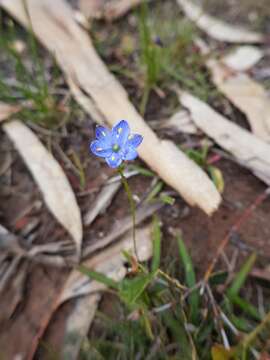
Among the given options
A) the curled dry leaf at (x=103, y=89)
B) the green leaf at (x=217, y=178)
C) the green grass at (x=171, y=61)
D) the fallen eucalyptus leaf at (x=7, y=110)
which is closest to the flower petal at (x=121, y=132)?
the curled dry leaf at (x=103, y=89)

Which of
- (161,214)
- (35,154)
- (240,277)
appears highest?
(35,154)

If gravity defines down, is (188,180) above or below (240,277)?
above

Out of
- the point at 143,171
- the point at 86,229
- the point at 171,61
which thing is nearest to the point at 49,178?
the point at 86,229

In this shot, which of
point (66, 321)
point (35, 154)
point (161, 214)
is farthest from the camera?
point (35, 154)

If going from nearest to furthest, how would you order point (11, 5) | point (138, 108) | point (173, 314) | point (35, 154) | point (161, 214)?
point (173, 314), point (161, 214), point (35, 154), point (138, 108), point (11, 5)

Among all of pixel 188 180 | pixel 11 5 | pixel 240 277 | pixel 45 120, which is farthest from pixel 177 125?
pixel 11 5

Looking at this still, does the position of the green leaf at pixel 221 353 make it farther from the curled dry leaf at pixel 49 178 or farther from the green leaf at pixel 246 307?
the curled dry leaf at pixel 49 178

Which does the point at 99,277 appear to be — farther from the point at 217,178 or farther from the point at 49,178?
the point at 217,178

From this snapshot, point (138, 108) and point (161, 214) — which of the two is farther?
point (138, 108)

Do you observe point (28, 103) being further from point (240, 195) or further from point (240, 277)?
point (240, 277)
